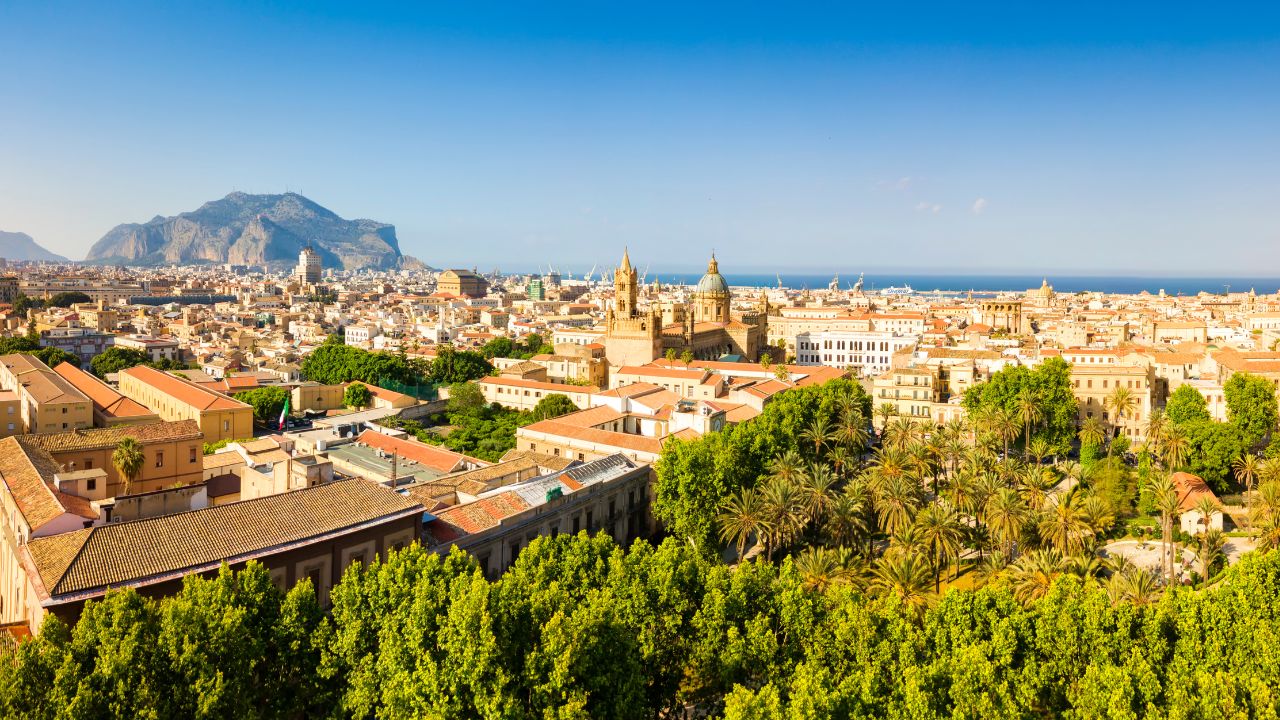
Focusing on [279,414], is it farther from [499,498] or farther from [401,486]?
[499,498]

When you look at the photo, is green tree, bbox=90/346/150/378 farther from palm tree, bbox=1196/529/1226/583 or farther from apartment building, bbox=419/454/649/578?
palm tree, bbox=1196/529/1226/583

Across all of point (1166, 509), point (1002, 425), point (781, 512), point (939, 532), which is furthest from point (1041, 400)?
point (781, 512)

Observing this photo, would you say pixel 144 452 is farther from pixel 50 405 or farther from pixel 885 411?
pixel 885 411

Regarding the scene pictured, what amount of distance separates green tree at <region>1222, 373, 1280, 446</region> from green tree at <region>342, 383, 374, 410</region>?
198 feet

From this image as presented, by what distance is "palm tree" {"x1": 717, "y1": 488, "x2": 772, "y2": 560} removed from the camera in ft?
115

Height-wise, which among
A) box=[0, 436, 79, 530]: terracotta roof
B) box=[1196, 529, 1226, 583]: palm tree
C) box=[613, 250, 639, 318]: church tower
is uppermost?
box=[613, 250, 639, 318]: church tower

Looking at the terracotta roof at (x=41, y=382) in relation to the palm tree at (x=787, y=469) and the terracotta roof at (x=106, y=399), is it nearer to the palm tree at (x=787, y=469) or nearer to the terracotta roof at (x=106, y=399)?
the terracotta roof at (x=106, y=399)

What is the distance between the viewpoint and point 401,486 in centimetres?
3609

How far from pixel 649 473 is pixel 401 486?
12.2 meters

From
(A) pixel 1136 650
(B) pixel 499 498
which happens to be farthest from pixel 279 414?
(A) pixel 1136 650

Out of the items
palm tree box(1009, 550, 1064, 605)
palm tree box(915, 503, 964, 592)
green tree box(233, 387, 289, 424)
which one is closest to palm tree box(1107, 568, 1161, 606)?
palm tree box(1009, 550, 1064, 605)

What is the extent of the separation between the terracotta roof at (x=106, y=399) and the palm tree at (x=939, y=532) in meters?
47.0

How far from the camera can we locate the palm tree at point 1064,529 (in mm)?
32562

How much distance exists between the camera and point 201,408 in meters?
→ 52.1
